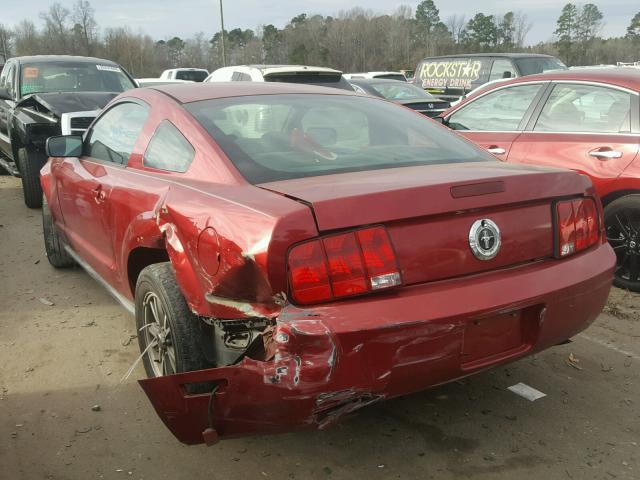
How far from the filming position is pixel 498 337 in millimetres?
2182

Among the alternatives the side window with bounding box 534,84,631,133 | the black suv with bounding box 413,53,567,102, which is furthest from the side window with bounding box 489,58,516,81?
the side window with bounding box 534,84,631,133

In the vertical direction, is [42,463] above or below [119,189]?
below

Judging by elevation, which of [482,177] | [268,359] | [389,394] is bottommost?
[389,394]

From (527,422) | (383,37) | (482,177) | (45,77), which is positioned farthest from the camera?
(383,37)

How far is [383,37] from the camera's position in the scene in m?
68.8

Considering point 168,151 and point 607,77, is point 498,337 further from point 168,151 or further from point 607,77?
point 607,77

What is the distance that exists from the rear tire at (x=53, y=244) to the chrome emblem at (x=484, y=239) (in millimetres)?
3494

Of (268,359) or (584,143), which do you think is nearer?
(268,359)

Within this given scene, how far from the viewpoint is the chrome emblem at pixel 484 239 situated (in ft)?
7.03

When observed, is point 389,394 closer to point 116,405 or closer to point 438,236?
point 438,236

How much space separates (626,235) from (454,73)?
38.5 ft

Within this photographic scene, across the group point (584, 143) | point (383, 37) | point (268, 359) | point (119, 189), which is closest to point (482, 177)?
point (268, 359)

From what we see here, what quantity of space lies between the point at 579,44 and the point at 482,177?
64.5 meters

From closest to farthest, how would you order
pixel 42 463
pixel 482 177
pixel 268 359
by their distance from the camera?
→ pixel 268 359
pixel 482 177
pixel 42 463
